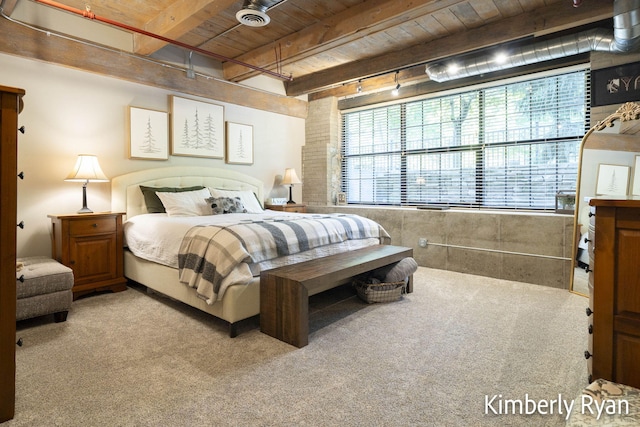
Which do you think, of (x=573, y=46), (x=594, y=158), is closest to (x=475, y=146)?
(x=594, y=158)

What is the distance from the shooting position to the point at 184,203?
4.00m

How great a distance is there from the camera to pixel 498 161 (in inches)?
179

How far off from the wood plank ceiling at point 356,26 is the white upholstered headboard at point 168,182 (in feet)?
4.56

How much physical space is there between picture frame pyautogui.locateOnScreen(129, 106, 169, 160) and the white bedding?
0.92 meters

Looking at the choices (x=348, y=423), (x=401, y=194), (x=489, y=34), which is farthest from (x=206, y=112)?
(x=348, y=423)

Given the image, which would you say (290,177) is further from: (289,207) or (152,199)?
(152,199)

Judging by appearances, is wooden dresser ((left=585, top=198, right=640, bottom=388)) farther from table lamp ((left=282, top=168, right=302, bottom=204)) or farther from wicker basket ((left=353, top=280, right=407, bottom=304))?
table lamp ((left=282, top=168, right=302, bottom=204))

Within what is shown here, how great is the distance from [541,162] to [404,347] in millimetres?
3227

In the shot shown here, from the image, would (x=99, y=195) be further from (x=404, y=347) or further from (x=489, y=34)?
(x=489, y=34)

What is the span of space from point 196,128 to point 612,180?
473 cm

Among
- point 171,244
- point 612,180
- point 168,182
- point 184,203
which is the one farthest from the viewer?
point 168,182

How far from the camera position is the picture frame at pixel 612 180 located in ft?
10.7

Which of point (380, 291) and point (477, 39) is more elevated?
point (477, 39)

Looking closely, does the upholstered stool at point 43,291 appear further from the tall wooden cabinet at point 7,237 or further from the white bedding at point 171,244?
the tall wooden cabinet at point 7,237
